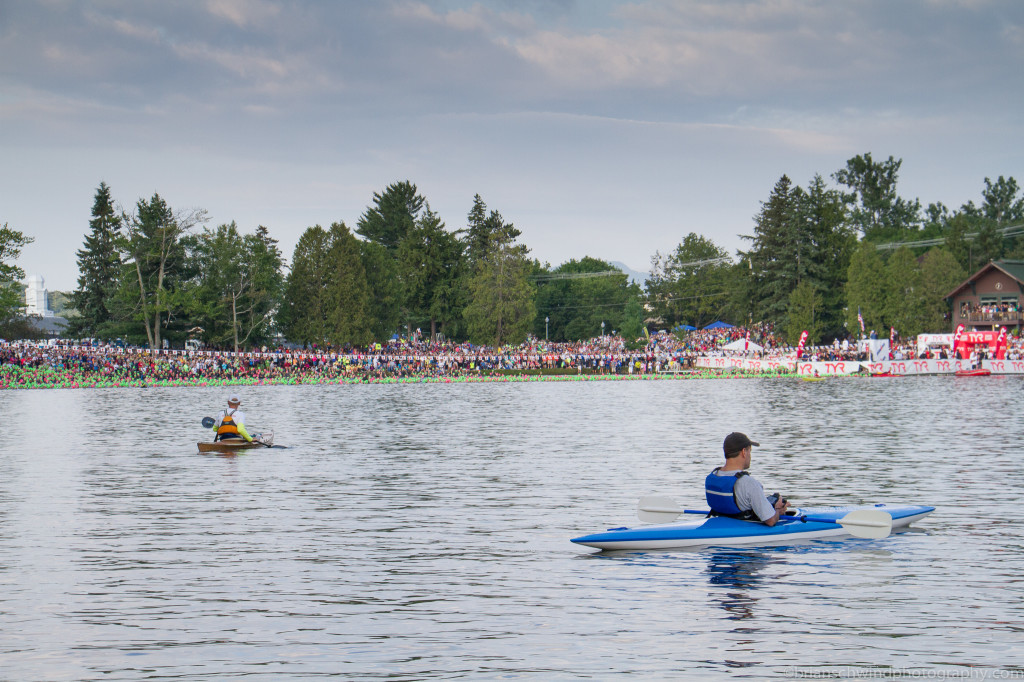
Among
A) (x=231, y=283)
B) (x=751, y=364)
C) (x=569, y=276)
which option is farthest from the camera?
(x=569, y=276)

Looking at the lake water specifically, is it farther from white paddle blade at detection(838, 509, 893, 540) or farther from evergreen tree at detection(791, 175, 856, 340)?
evergreen tree at detection(791, 175, 856, 340)

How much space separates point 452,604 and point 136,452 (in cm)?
2091

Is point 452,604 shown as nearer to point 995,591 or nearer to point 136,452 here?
point 995,591

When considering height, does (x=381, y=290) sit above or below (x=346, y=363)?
above

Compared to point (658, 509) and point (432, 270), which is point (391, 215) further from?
point (658, 509)

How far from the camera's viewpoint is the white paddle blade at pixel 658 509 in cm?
1636

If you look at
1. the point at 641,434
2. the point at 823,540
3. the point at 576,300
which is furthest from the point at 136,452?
the point at 576,300

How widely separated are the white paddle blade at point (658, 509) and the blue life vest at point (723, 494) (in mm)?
1471

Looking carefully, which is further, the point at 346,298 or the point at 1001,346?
the point at 346,298

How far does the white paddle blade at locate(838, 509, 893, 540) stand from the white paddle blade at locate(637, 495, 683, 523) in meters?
2.53

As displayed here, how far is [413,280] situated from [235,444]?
85334 millimetres

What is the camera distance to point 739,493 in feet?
47.5

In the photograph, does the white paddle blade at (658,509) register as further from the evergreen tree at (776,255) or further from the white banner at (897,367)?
the evergreen tree at (776,255)

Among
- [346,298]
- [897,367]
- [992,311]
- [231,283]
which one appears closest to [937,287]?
[992,311]
